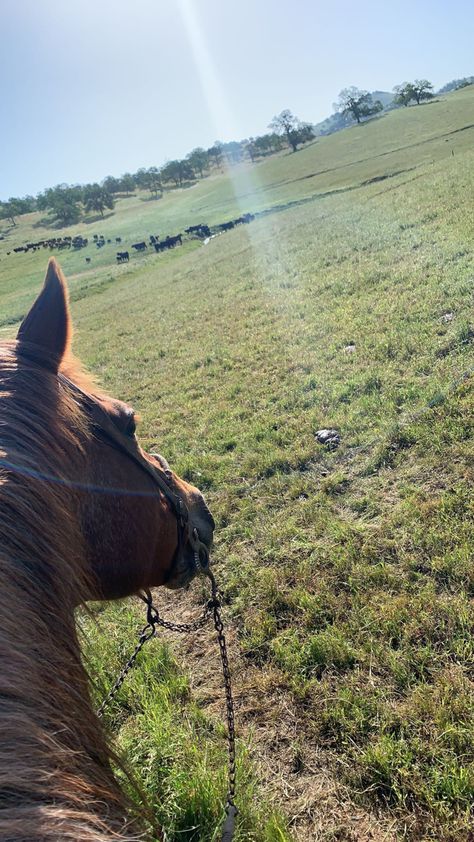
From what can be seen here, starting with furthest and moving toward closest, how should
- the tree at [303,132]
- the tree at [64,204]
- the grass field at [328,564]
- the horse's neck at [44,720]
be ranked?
the tree at [303,132], the tree at [64,204], the grass field at [328,564], the horse's neck at [44,720]

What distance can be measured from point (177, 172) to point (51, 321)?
366ft

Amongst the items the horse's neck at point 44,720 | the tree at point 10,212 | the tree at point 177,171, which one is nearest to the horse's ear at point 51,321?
the horse's neck at point 44,720

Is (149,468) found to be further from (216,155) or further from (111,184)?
(216,155)

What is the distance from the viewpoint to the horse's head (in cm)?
142

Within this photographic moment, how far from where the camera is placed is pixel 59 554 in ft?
3.84

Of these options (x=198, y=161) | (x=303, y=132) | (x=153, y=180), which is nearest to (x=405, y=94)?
(x=303, y=132)

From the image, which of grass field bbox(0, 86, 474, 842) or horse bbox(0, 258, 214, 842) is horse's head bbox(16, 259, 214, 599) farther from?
grass field bbox(0, 86, 474, 842)

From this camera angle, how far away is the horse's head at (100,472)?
142cm

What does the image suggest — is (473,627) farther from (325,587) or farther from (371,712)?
(325,587)

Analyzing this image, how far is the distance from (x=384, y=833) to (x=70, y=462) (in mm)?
1890

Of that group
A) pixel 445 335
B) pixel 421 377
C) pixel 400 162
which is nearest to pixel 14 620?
pixel 421 377

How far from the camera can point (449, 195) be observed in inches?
536

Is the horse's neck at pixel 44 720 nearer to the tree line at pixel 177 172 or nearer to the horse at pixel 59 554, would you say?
the horse at pixel 59 554

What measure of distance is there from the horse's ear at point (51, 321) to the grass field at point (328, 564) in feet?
0.55
